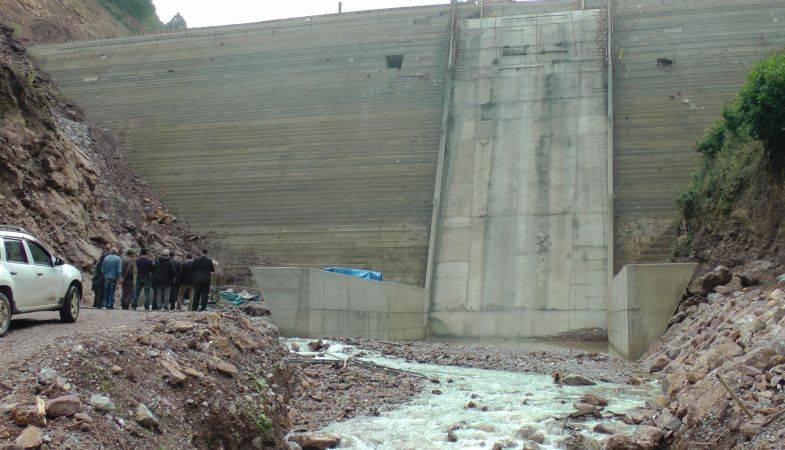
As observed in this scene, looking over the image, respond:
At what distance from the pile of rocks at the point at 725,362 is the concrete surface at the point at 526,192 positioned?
650 centimetres

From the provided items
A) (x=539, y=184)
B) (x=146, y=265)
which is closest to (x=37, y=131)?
(x=146, y=265)

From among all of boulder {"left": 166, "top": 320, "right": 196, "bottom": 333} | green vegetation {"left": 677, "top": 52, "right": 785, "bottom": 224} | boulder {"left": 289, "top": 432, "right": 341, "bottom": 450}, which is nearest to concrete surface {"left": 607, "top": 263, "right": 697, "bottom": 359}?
green vegetation {"left": 677, "top": 52, "right": 785, "bottom": 224}

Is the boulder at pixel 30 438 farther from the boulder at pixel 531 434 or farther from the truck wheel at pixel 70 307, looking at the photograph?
the truck wheel at pixel 70 307

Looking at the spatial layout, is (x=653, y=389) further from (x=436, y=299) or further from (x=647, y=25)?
(x=647, y=25)

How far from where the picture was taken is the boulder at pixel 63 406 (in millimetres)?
5254

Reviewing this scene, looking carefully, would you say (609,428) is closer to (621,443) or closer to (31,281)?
(621,443)

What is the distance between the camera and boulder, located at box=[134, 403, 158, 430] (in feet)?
19.2

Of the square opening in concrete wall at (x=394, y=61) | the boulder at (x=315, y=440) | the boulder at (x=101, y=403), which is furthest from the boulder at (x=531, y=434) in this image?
the square opening in concrete wall at (x=394, y=61)

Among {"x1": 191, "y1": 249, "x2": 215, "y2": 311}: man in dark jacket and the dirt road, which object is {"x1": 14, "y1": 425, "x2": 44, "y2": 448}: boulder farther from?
{"x1": 191, "y1": 249, "x2": 215, "y2": 311}: man in dark jacket

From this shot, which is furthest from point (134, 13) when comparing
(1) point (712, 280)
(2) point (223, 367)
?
(2) point (223, 367)

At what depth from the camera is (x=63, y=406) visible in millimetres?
5328

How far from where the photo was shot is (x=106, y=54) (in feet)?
116

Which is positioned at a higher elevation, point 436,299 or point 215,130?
point 215,130

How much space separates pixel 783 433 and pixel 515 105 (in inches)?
876
